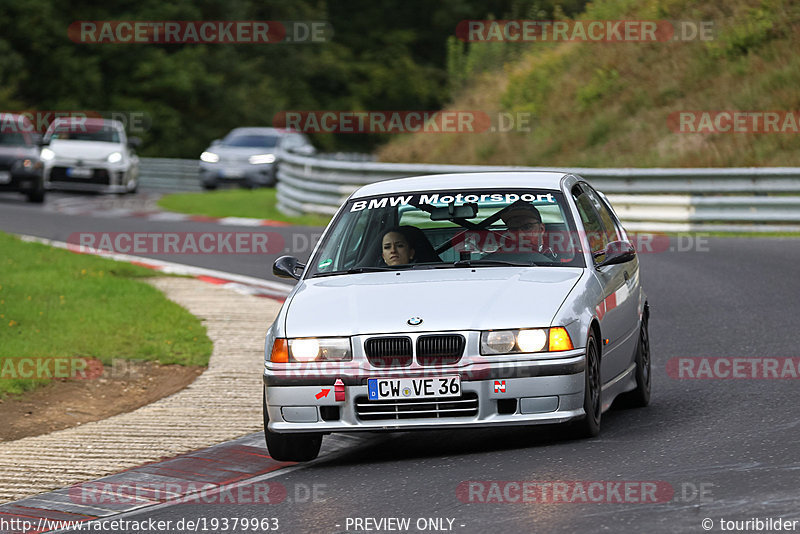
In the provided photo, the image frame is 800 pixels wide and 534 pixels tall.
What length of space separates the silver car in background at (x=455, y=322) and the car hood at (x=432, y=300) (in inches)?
0.4

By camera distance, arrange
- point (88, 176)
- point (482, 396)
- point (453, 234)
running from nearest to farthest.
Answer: point (482, 396) < point (453, 234) < point (88, 176)

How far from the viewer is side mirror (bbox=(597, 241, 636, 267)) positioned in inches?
332

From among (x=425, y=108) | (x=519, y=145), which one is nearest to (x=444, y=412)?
(x=519, y=145)

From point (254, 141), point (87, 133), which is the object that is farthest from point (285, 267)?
point (254, 141)

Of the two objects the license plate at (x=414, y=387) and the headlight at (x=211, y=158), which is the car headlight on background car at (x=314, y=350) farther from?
the headlight at (x=211, y=158)

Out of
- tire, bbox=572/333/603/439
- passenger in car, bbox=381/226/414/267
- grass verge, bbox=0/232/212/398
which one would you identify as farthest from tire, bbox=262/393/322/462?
grass verge, bbox=0/232/212/398

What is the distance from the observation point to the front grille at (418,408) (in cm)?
744

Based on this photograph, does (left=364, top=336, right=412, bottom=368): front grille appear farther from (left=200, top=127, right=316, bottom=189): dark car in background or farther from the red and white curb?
(left=200, top=127, right=316, bottom=189): dark car in background

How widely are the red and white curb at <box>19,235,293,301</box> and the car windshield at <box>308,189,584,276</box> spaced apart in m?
6.37

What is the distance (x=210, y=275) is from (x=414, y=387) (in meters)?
10.4

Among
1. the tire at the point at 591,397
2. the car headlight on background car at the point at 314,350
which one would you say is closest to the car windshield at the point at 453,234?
the tire at the point at 591,397

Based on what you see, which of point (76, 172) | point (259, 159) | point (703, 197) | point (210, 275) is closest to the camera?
point (210, 275)

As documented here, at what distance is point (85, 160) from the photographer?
33.7 metres

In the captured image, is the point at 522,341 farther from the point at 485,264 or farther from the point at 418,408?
the point at 485,264
